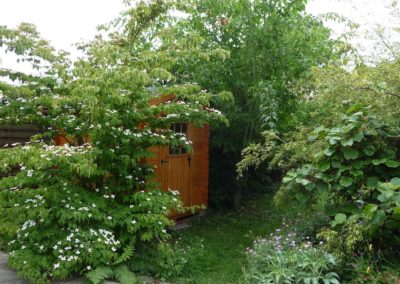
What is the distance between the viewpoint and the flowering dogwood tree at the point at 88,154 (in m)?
4.30

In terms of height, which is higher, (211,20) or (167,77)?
(211,20)

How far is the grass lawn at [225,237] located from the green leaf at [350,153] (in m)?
1.63

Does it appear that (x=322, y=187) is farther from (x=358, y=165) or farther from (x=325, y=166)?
(x=358, y=165)

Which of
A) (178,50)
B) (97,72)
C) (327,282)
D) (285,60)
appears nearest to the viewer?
(327,282)

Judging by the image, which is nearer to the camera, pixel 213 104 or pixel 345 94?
pixel 345 94

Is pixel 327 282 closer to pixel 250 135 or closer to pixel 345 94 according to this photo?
pixel 345 94

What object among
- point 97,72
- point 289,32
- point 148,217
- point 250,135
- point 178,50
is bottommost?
point 148,217

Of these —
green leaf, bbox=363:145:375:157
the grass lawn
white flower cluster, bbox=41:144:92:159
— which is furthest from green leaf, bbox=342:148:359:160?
white flower cluster, bbox=41:144:92:159

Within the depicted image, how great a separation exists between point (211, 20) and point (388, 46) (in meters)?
3.29

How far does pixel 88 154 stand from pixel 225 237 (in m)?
2.86

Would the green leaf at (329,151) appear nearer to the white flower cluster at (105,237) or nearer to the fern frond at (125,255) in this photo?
the fern frond at (125,255)

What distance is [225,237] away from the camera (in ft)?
21.0

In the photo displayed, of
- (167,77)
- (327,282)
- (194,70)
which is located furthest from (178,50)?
(327,282)

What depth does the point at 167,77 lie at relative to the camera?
4625 mm
